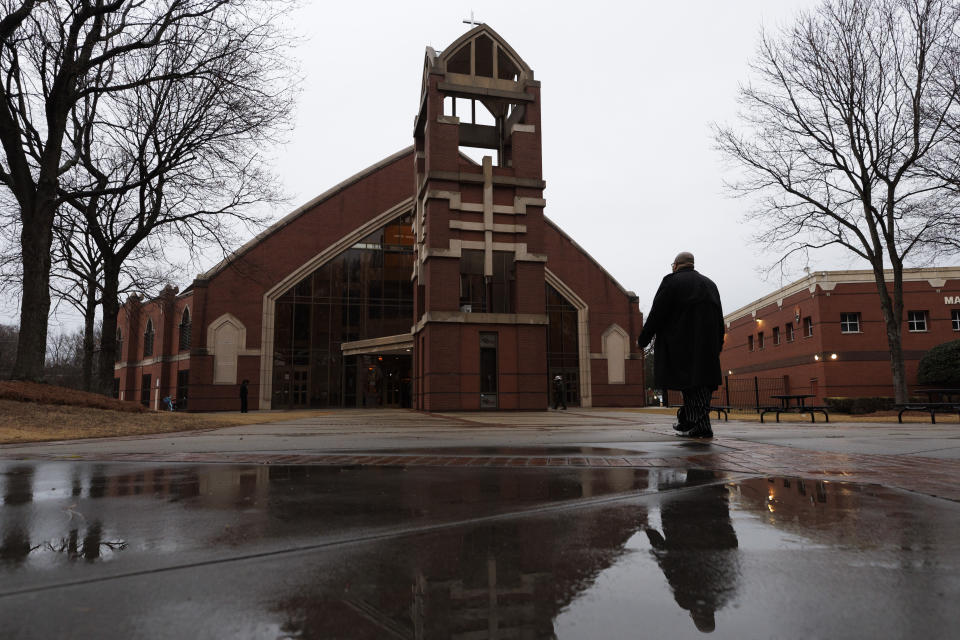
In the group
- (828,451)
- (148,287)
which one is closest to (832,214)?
(828,451)

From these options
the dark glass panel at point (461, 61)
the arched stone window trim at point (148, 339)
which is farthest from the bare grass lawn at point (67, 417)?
the arched stone window trim at point (148, 339)

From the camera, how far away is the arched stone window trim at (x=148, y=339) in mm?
40616

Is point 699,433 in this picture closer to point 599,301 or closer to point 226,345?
point 226,345

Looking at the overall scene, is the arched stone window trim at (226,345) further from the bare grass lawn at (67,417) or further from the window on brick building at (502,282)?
the bare grass lawn at (67,417)

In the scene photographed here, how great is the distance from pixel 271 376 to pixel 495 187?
18.3m

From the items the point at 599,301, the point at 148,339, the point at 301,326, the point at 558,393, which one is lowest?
the point at 558,393

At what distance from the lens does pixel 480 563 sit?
1.70m

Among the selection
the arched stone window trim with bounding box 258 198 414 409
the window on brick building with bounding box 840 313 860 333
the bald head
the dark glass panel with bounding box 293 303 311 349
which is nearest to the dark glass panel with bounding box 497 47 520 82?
the arched stone window trim with bounding box 258 198 414 409

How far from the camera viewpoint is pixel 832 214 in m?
22.1

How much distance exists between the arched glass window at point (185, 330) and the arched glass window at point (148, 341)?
708 centimetres

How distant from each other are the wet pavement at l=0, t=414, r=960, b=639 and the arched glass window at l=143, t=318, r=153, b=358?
42595 millimetres

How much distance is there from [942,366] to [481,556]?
33.2 m

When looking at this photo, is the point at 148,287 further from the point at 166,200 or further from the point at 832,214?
the point at 832,214

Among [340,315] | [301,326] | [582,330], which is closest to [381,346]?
[340,315]
